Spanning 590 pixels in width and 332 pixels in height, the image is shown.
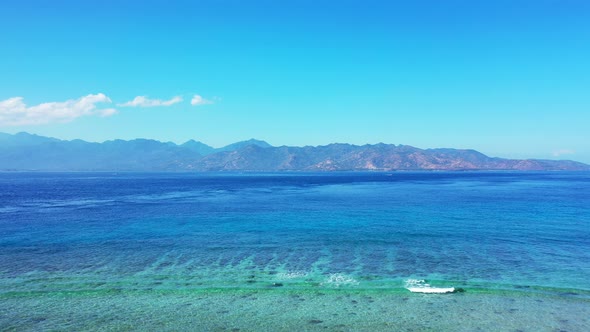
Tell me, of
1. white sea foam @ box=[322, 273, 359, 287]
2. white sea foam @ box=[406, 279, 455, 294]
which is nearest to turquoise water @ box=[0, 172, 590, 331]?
white sea foam @ box=[322, 273, 359, 287]

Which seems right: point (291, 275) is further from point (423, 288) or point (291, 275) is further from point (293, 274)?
point (423, 288)

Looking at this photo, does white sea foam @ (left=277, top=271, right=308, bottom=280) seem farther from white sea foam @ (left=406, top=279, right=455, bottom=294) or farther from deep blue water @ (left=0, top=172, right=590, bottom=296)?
white sea foam @ (left=406, top=279, right=455, bottom=294)

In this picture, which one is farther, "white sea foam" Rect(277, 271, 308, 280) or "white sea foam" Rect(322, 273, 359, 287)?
"white sea foam" Rect(277, 271, 308, 280)

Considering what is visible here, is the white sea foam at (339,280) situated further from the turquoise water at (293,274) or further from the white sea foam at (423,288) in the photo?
the white sea foam at (423,288)

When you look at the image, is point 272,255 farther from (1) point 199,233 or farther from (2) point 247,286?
(1) point 199,233

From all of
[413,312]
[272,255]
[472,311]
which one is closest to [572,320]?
[472,311]

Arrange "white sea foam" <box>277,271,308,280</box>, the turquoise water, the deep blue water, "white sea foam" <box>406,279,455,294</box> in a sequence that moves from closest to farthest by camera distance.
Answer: the turquoise water
"white sea foam" <box>406,279,455,294</box>
the deep blue water
"white sea foam" <box>277,271,308,280</box>

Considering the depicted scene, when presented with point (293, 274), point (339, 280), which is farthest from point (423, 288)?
point (293, 274)
